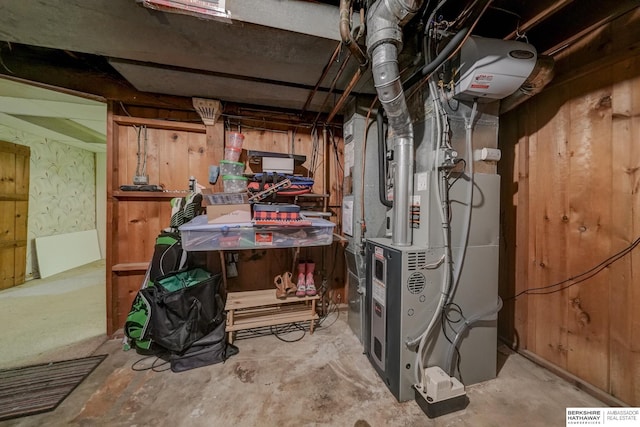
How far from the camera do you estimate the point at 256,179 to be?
1.97 m

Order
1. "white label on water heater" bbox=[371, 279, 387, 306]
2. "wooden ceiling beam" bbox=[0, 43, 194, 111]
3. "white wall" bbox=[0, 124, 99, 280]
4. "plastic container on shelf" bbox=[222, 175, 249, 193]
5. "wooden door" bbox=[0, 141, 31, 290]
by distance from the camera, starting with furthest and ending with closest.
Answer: "white wall" bbox=[0, 124, 99, 280], "wooden door" bbox=[0, 141, 31, 290], "plastic container on shelf" bbox=[222, 175, 249, 193], "wooden ceiling beam" bbox=[0, 43, 194, 111], "white label on water heater" bbox=[371, 279, 387, 306]

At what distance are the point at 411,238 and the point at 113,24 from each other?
2.11m

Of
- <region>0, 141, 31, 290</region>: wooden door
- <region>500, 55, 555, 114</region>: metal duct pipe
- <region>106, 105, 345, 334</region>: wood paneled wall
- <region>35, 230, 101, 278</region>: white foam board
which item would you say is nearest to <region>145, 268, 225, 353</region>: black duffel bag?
<region>106, 105, 345, 334</region>: wood paneled wall

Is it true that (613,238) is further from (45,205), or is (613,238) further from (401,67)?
(45,205)

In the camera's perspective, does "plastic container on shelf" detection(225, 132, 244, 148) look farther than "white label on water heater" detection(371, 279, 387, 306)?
Yes

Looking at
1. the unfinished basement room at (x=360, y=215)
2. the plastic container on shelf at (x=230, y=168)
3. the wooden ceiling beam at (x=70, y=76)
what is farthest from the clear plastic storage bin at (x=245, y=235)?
the wooden ceiling beam at (x=70, y=76)

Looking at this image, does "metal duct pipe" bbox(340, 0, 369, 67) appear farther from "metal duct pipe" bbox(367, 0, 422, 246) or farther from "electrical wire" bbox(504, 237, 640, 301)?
"electrical wire" bbox(504, 237, 640, 301)

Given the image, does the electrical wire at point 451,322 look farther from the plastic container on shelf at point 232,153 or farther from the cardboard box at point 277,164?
the plastic container on shelf at point 232,153

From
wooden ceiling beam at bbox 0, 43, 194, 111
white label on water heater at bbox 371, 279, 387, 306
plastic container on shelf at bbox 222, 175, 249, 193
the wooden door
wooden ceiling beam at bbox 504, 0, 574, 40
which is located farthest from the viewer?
the wooden door

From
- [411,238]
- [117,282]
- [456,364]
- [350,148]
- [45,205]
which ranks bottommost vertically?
[456,364]

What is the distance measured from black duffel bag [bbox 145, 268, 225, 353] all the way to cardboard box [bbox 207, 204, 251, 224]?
499mm

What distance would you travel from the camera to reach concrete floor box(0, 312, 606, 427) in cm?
125

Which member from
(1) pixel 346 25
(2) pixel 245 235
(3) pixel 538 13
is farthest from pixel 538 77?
(2) pixel 245 235

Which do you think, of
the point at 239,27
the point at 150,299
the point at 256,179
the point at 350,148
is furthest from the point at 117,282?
the point at 350,148
